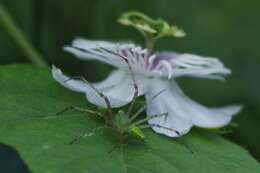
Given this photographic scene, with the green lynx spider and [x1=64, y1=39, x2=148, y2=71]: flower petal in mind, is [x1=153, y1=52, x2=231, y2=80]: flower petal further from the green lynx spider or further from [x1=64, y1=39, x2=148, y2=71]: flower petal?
the green lynx spider

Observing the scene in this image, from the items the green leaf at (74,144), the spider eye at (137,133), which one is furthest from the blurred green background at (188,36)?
the spider eye at (137,133)

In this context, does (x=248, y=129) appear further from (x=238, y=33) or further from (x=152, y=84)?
(x=152, y=84)

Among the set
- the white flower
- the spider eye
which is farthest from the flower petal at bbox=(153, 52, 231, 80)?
the spider eye

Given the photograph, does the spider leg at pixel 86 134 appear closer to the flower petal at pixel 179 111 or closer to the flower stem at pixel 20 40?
the flower petal at pixel 179 111

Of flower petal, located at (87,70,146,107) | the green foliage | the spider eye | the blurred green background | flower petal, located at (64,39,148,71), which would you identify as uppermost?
the green foliage

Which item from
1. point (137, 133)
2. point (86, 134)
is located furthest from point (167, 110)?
point (86, 134)

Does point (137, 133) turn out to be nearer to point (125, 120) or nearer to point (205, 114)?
point (125, 120)

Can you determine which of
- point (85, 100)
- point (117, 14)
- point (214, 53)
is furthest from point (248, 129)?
point (85, 100)
